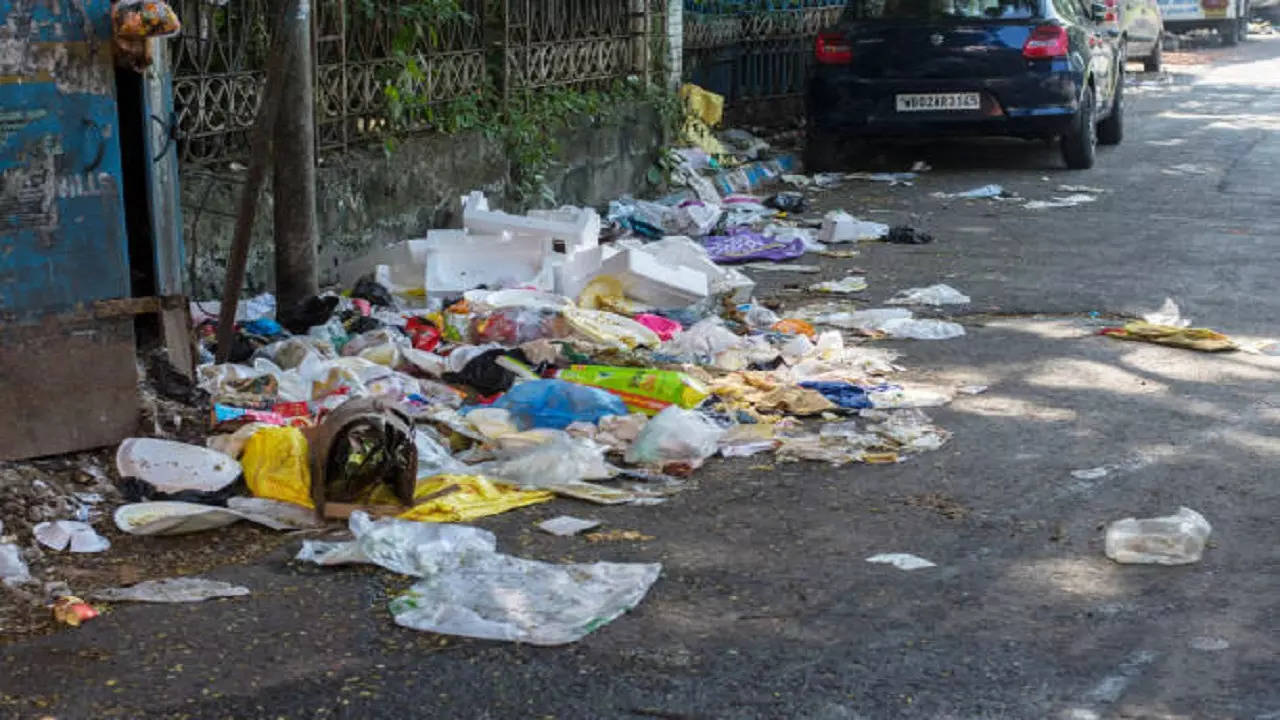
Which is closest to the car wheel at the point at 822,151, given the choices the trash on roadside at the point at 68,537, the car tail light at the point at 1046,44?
the car tail light at the point at 1046,44

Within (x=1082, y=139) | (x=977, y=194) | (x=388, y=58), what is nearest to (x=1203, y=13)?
(x=1082, y=139)

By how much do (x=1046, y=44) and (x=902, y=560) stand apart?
916cm

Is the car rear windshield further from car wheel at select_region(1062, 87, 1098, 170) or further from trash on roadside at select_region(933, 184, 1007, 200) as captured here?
trash on roadside at select_region(933, 184, 1007, 200)

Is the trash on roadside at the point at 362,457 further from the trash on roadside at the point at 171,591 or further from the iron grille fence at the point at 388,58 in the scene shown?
the iron grille fence at the point at 388,58

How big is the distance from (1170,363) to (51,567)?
484 centimetres

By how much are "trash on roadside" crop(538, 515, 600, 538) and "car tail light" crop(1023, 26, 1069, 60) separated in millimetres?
9028

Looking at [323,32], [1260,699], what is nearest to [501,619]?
[1260,699]

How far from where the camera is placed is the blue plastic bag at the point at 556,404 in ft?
21.4

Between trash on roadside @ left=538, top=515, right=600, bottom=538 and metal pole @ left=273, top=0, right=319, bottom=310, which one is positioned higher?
metal pole @ left=273, top=0, right=319, bottom=310

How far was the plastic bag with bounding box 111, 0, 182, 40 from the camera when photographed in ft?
18.2

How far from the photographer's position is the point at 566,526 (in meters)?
5.40

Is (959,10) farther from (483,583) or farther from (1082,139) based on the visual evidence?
(483,583)

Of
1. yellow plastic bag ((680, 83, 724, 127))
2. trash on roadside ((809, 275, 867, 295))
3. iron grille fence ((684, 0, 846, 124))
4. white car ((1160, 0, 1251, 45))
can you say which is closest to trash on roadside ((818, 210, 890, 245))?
trash on roadside ((809, 275, 867, 295))

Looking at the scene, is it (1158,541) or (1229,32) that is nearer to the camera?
(1158,541)
